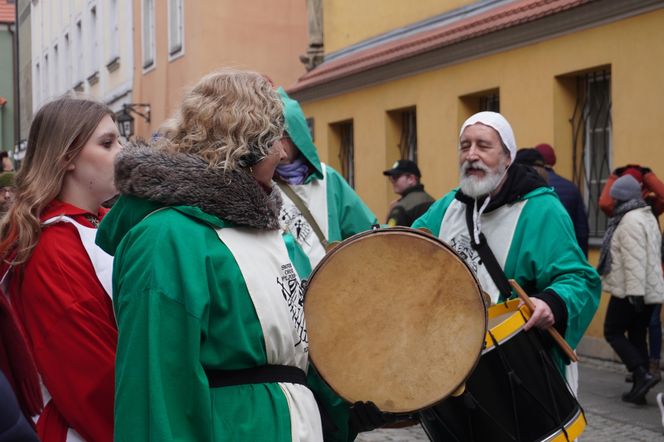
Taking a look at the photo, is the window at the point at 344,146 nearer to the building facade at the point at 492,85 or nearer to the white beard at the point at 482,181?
the building facade at the point at 492,85

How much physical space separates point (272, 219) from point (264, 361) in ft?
1.28

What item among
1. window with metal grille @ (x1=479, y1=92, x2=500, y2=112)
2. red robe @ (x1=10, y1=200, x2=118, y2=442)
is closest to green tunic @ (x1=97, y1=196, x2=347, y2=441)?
red robe @ (x1=10, y1=200, x2=118, y2=442)

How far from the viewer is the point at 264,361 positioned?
9.30 ft

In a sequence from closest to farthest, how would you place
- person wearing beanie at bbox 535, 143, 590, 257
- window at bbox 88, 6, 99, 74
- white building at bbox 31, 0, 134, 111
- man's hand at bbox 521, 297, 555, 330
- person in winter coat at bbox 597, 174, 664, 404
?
man's hand at bbox 521, 297, 555, 330
person in winter coat at bbox 597, 174, 664, 404
person wearing beanie at bbox 535, 143, 590, 257
white building at bbox 31, 0, 134, 111
window at bbox 88, 6, 99, 74

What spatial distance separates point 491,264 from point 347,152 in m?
13.7

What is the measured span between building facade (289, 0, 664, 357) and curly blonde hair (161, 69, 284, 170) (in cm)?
820

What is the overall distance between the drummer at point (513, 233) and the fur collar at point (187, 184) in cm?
178

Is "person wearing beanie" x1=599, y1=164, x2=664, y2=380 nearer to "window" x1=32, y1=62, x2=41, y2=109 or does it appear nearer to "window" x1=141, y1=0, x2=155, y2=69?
"window" x1=141, y1=0, x2=155, y2=69

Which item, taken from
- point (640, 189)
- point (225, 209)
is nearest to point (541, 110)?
point (640, 189)

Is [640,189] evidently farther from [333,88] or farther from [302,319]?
[333,88]

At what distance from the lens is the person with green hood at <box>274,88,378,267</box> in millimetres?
5402

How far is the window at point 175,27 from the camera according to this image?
2411 cm

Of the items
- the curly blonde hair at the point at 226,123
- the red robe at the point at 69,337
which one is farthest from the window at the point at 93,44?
the curly blonde hair at the point at 226,123

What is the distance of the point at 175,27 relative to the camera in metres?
24.9
